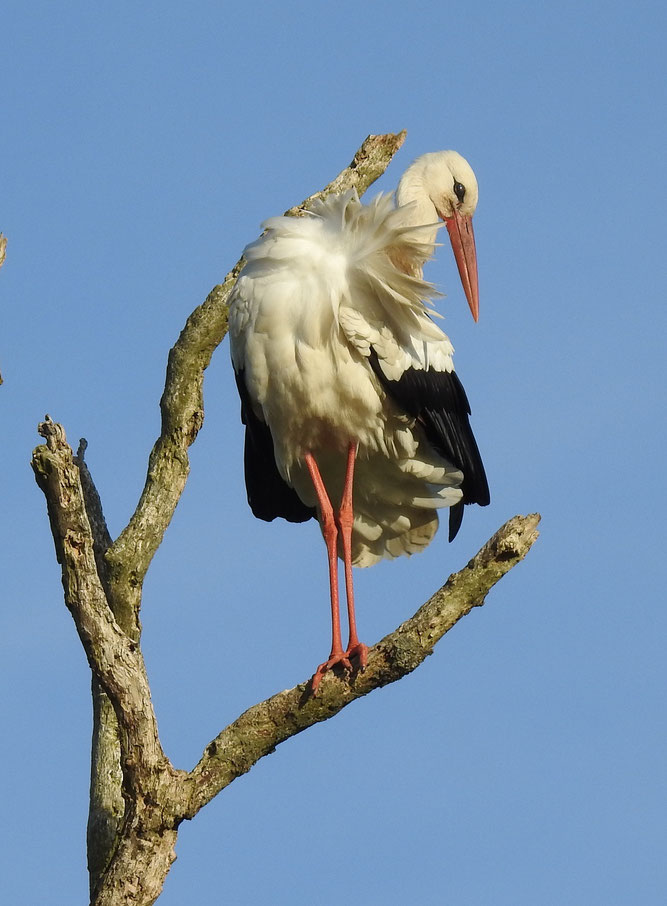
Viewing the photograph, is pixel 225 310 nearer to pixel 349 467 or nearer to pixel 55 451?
pixel 349 467

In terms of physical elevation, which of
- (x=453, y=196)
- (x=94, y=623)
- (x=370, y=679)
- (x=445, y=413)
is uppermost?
(x=453, y=196)

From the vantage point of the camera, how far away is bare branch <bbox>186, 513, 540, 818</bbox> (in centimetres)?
564

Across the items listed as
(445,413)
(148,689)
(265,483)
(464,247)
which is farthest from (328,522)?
(148,689)

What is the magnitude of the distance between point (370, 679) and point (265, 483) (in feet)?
7.53

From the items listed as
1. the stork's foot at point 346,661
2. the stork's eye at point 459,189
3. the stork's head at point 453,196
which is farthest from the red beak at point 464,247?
the stork's foot at point 346,661

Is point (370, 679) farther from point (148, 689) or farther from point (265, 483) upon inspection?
point (265, 483)

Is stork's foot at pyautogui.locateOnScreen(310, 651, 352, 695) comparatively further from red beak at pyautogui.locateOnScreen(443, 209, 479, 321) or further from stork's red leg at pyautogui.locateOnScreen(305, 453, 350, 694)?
red beak at pyautogui.locateOnScreen(443, 209, 479, 321)

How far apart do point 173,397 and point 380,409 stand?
3.93 feet

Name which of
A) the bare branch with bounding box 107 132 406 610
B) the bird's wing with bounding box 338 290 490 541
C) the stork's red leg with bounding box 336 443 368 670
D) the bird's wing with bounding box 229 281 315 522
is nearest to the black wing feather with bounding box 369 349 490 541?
the bird's wing with bounding box 338 290 490 541

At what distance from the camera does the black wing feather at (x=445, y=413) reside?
7.10 m

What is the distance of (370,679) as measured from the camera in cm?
586

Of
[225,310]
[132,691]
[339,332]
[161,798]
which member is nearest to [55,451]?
[132,691]

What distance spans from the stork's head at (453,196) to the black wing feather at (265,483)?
4.78 ft

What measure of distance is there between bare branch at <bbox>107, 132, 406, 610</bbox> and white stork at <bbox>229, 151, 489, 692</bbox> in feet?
1.20
